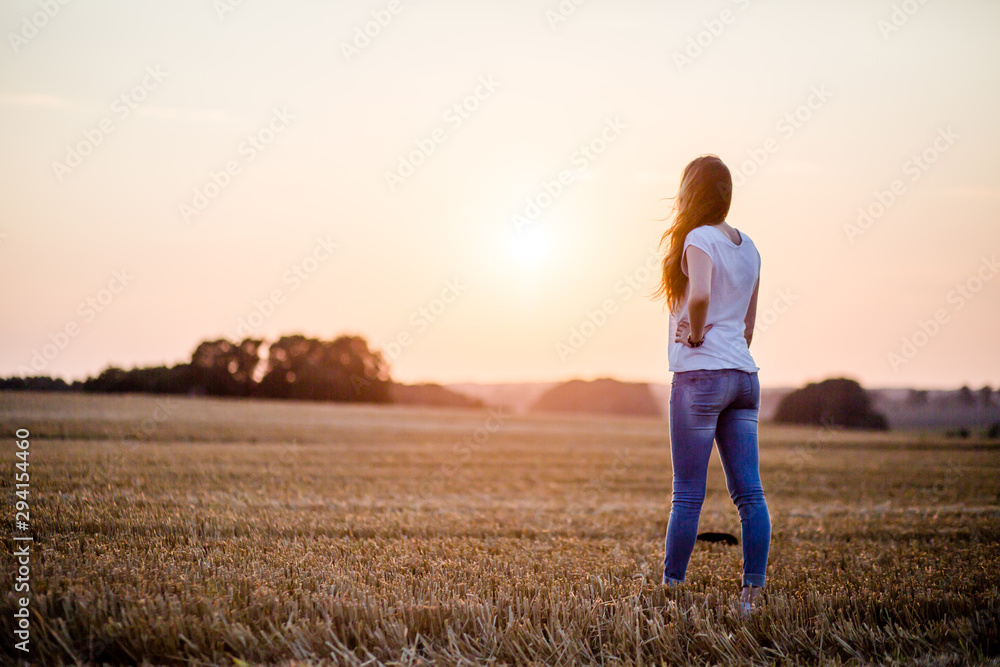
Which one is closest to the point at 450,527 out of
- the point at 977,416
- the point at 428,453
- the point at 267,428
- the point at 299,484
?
the point at 299,484

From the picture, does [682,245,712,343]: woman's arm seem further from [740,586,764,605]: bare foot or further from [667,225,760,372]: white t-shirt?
[740,586,764,605]: bare foot

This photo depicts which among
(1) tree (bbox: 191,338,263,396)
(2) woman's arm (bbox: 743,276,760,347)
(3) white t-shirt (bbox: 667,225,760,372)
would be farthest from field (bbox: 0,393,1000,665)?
(1) tree (bbox: 191,338,263,396)

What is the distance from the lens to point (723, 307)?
3.60 meters

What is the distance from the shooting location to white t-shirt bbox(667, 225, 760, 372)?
3537 millimetres

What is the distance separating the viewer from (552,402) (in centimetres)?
4150

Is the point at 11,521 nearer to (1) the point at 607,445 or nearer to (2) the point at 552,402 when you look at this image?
(1) the point at 607,445

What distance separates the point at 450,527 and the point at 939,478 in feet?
33.5

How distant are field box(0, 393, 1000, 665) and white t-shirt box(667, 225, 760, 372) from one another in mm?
1171

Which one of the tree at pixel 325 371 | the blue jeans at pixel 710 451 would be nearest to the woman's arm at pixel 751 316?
the blue jeans at pixel 710 451

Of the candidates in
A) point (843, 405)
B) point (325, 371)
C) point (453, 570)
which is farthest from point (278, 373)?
point (453, 570)

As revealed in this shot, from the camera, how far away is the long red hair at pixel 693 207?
366 cm

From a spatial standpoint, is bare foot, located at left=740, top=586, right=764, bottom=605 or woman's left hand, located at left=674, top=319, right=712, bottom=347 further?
woman's left hand, located at left=674, top=319, right=712, bottom=347

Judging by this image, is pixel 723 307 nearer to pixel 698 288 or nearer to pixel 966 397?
pixel 698 288

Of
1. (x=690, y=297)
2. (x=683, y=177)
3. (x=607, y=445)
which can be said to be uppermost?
(x=683, y=177)
